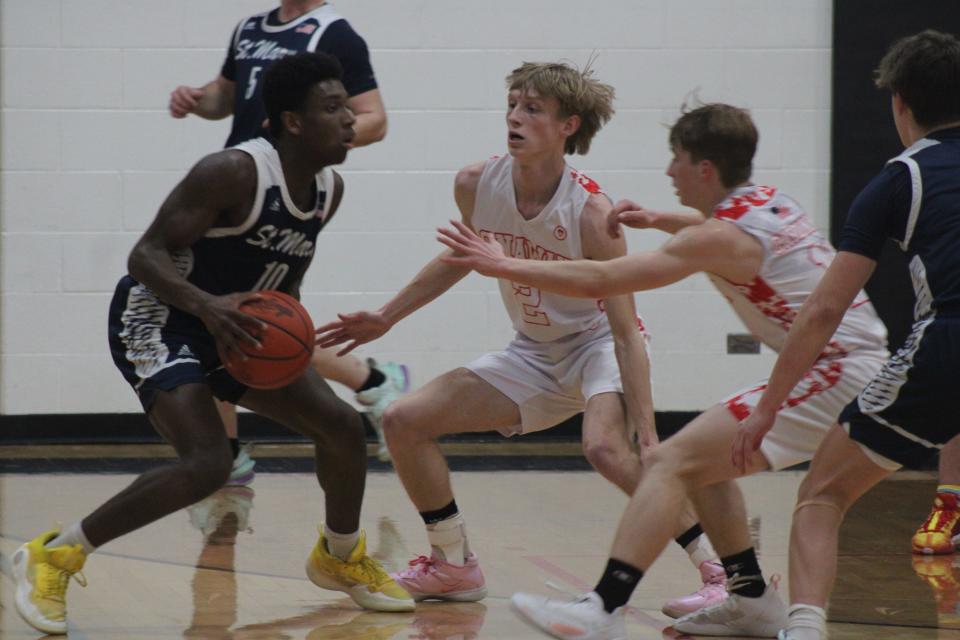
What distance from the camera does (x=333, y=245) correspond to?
7.57 metres

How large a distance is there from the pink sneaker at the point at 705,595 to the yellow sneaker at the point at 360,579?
0.78 metres

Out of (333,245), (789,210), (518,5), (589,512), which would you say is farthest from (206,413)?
(518,5)

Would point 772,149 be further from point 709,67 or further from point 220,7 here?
point 220,7

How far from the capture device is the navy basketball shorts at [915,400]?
3350 millimetres

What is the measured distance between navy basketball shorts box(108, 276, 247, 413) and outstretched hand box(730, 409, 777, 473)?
149 cm

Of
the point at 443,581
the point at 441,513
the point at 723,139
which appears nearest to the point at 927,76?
the point at 723,139

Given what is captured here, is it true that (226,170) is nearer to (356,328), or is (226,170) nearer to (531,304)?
(356,328)

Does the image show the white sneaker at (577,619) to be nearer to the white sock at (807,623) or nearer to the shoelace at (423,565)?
the white sock at (807,623)

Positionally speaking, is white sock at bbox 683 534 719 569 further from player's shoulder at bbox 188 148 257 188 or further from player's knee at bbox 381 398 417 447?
player's shoulder at bbox 188 148 257 188

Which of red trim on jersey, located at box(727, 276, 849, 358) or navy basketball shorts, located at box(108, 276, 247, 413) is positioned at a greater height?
red trim on jersey, located at box(727, 276, 849, 358)

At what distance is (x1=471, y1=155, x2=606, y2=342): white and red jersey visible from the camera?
4434mm

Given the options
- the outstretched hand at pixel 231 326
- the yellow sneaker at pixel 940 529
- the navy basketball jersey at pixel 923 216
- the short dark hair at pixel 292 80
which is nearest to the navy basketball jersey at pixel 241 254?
the short dark hair at pixel 292 80

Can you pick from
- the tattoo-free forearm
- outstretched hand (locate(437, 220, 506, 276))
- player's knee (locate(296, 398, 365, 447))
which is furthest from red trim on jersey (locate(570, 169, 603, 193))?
player's knee (locate(296, 398, 365, 447))

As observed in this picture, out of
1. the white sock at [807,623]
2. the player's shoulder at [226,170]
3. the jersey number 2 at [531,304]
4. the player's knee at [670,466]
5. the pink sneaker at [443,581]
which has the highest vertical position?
the player's shoulder at [226,170]
